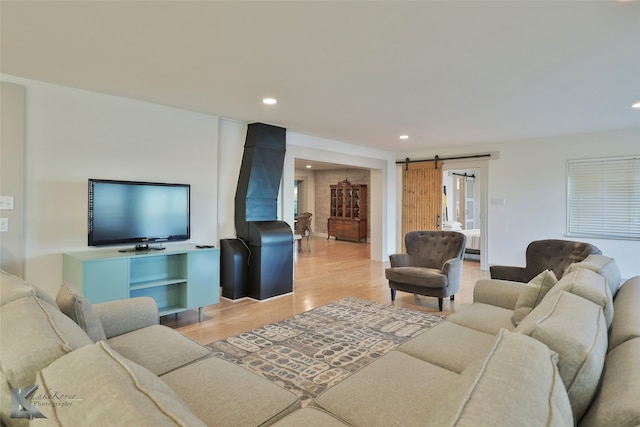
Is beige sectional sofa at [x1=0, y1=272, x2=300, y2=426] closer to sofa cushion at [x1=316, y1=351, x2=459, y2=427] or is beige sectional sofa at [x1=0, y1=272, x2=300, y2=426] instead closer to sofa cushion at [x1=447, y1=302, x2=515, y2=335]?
sofa cushion at [x1=316, y1=351, x2=459, y2=427]

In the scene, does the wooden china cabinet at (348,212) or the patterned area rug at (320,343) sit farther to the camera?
the wooden china cabinet at (348,212)

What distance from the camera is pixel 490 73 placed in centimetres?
295

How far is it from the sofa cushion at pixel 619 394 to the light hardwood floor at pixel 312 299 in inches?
117

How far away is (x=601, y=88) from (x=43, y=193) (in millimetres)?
5433

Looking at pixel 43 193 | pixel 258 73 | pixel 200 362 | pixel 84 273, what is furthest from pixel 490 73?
pixel 43 193

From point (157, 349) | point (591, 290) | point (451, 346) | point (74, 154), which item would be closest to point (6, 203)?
point (74, 154)

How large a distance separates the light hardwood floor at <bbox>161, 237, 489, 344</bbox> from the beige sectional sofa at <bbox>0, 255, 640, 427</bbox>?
147 centimetres

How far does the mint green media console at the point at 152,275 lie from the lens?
3.08 meters

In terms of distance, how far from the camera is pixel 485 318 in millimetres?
2461

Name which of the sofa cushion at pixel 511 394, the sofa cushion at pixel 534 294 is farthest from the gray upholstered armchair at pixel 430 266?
the sofa cushion at pixel 511 394

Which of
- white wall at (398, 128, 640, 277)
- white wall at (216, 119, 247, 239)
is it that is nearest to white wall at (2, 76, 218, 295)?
white wall at (216, 119, 247, 239)

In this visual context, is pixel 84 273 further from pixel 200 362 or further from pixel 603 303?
pixel 603 303

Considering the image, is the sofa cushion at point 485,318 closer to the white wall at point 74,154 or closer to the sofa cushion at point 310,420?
the sofa cushion at point 310,420

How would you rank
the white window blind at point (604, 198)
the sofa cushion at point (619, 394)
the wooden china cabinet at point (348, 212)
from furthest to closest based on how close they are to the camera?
the wooden china cabinet at point (348, 212) → the white window blind at point (604, 198) → the sofa cushion at point (619, 394)
